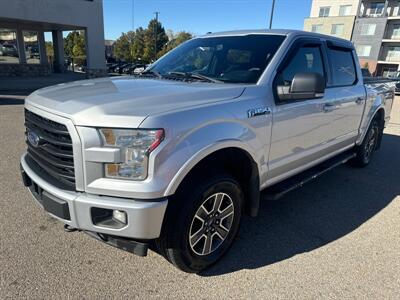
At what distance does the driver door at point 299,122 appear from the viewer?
311cm

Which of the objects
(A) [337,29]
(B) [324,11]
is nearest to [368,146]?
(A) [337,29]

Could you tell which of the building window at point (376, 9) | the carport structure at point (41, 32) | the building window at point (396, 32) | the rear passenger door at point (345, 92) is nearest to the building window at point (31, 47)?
the carport structure at point (41, 32)

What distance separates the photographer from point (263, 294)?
252 cm

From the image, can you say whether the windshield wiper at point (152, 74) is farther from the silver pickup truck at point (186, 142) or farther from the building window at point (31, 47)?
the building window at point (31, 47)

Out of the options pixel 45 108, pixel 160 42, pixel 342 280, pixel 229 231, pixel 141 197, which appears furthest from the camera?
pixel 160 42

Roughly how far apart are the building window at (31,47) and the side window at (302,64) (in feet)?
72.7

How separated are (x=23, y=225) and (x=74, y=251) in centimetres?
75

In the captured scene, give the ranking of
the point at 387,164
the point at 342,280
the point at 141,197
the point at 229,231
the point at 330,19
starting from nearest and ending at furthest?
the point at 141,197, the point at 342,280, the point at 229,231, the point at 387,164, the point at 330,19

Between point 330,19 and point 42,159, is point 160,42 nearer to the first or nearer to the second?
point 330,19

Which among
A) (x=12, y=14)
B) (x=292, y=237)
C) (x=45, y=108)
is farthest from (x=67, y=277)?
(x=12, y=14)

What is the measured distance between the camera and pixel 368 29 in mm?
44094

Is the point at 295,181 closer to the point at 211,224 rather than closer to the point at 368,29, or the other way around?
the point at 211,224

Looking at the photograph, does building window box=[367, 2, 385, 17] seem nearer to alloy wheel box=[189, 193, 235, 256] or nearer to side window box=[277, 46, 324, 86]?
side window box=[277, 46, 324, 86]

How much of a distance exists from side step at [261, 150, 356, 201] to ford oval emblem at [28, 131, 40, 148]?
2.12 meters
